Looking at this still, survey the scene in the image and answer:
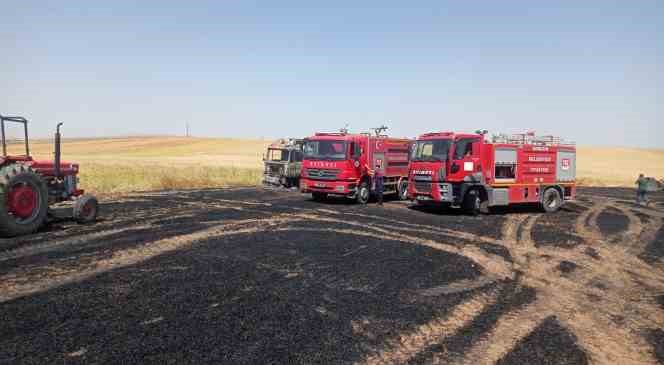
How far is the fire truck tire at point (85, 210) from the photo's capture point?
1199 centimetres

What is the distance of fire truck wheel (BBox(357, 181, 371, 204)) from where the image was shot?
64.2ft

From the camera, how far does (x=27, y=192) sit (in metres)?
10.4

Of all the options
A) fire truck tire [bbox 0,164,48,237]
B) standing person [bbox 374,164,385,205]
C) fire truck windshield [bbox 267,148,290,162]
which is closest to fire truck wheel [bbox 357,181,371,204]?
standing person [bbox 374,164,385,205]

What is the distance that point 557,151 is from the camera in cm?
1866

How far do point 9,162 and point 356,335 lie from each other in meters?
10.1

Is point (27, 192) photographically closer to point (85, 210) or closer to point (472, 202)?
point (85, 210)

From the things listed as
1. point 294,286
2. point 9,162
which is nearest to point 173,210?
point 9,162

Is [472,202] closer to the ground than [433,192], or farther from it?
closer to the ground

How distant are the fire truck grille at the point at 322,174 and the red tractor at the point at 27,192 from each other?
9431mm

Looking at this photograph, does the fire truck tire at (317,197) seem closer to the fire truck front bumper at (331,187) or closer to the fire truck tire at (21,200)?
the fire truck front bumper at (331,187)

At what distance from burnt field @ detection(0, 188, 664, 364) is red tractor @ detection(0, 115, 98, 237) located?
0.44 m

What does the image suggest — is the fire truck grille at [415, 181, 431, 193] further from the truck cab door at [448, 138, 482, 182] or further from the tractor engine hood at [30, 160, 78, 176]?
the tractor engine hood at [30, 160, 78, 176]

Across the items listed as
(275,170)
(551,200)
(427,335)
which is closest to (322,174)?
(275,170)

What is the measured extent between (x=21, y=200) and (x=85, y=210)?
1.98 metres
